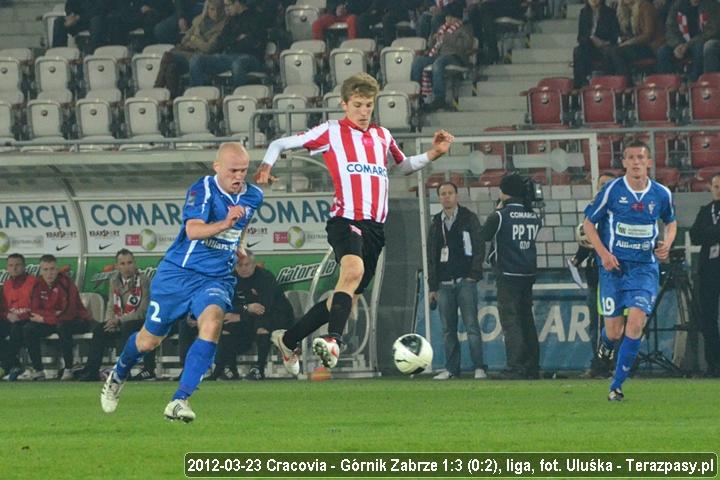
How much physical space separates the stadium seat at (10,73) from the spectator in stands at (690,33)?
10.2m

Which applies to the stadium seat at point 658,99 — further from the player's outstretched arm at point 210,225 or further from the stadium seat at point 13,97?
the player's outstretched arm at point 210,225

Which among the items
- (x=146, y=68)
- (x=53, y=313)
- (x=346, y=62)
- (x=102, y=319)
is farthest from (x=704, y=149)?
(x=146, y=68)

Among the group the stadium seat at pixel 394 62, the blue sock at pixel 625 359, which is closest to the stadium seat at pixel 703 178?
the stadium seat at pixel 394 62

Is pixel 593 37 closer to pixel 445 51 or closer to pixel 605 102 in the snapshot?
pixel 605 102

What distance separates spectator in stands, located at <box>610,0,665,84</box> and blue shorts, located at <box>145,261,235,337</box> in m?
12.0

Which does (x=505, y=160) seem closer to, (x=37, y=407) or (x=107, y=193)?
(x=107, y=193)

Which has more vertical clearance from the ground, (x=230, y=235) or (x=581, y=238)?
(x=230, y=235)

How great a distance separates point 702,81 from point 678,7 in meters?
1.35

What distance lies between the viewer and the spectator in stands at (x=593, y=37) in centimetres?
2222

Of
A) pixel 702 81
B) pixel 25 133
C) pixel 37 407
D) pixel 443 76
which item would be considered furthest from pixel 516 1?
pixel 37 407

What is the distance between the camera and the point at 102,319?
20.6 m

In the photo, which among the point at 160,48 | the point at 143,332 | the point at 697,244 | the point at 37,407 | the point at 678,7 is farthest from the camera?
the point at 160,48

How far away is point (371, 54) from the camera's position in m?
24.2

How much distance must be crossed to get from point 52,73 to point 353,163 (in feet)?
50.1
